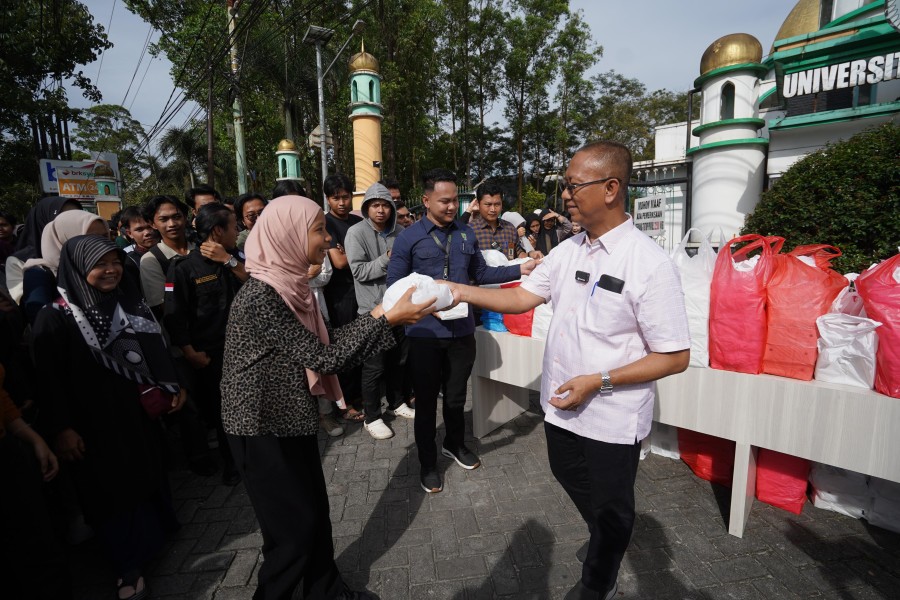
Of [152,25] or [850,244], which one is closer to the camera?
[850,244]

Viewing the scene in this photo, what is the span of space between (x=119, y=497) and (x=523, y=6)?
96.5ft

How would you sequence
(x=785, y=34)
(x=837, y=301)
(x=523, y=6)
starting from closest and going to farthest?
1. (x=837, y=301)
2. (x=785, y=34)
3. (x=523, y=6)

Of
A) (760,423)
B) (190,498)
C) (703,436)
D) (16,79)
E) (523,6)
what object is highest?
(523,6)

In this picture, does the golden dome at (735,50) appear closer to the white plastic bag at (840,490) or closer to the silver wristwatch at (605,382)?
the white plastic bag at (840,490)

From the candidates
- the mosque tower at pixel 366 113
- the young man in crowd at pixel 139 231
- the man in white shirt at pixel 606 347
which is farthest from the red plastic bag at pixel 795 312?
the mosque tower at pixel 366 113

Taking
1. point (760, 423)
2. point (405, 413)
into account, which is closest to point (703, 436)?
point (760, 423)

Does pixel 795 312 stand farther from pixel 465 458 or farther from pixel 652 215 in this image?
pixel 652 215

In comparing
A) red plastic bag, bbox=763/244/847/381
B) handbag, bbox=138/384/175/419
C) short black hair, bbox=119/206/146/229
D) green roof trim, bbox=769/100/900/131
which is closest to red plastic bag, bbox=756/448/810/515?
red plastic bag, bbox=763/244/847/381

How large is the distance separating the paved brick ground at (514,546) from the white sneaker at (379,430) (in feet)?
2.02

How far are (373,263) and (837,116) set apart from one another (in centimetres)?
1077

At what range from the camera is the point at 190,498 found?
10.7 ft

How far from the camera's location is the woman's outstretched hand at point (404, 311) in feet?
6.40

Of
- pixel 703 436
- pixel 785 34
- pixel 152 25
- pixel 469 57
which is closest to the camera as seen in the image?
pixel 703 436

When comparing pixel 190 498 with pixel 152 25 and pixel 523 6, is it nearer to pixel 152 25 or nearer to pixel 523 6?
pixel 152 25
